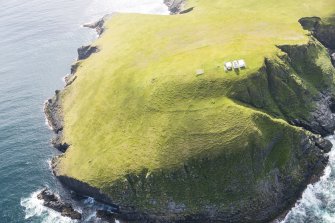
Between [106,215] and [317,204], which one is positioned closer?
[317,204]

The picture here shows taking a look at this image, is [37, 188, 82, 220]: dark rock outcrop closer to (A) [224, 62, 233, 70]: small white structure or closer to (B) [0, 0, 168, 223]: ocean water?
(B) [0, 0, 168, 223]: ocean water

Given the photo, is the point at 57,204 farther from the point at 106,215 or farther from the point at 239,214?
the point at 239,214

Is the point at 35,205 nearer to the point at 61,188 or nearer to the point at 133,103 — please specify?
the point at 61,188

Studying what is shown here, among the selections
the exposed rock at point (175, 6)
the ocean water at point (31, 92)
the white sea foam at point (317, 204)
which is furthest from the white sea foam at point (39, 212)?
the exposed rock at point (175, 6)

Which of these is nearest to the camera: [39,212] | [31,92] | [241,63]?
[39,212]

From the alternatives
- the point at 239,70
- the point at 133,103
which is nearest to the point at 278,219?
the point at 239,70

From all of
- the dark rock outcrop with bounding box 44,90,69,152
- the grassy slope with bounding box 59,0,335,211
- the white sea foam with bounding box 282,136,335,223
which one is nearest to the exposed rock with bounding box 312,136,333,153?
the white sea foam with bounding box 282,136,335,223

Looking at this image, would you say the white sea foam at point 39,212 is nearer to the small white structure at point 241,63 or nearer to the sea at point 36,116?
the sea at point 36,116

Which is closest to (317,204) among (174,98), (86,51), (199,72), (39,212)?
(174,98)
